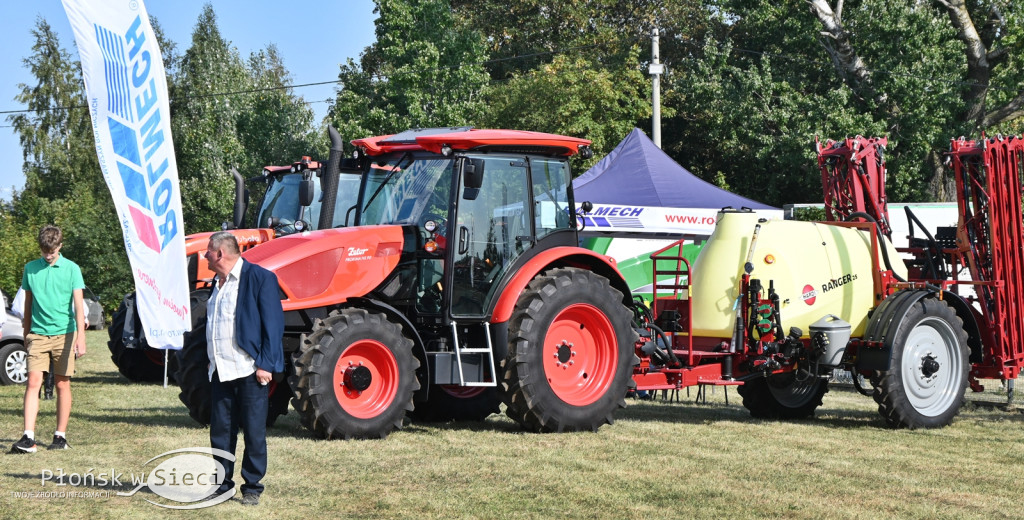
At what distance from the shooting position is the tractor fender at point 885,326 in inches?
393

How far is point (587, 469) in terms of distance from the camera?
7770 millimetres

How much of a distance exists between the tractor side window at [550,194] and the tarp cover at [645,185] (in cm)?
802

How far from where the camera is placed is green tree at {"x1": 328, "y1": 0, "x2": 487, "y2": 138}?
32.6 meters

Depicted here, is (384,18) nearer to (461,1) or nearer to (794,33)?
(461,1)

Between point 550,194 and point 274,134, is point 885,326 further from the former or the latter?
point 274,134

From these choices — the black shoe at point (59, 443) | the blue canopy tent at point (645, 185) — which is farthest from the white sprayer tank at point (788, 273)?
the blue canopy tent at point (645, 185)

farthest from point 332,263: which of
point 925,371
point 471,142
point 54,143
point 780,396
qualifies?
point 54,143

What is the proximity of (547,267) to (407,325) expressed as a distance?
4.55 feet

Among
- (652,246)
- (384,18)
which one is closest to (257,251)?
(652,246)

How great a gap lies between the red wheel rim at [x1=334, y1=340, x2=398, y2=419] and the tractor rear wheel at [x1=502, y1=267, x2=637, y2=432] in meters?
0.93

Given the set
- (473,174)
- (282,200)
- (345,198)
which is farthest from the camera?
(282,200)

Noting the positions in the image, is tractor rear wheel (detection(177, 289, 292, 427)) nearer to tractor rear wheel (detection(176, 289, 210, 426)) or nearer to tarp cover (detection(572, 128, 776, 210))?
tractor rear wheel (detection(176, 289, 210, 426))

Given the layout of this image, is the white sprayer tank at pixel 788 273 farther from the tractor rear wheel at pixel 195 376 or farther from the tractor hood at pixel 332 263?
the tractor rear wheel at pixel 195 376

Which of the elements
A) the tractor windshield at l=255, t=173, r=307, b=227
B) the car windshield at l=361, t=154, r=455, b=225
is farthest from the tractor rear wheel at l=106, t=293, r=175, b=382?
the car windshield at l=361, t=154, r=455, b=225
